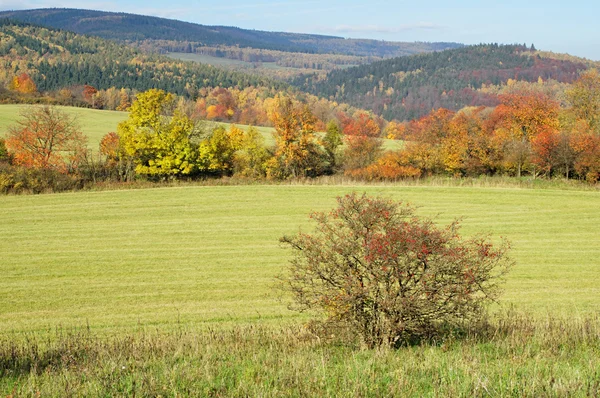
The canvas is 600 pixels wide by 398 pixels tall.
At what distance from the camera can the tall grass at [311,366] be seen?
232 inches

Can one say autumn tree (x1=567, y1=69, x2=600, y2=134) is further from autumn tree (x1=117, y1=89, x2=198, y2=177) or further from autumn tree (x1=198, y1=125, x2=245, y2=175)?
autumn tree (x1=117, y1=89, x2=198, y2=177)

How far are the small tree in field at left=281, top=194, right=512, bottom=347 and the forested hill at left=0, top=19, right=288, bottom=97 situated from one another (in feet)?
402

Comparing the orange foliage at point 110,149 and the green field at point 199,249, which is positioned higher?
the orange foliage at point 110,149

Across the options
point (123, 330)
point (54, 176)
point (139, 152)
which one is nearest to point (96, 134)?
point (139, 152)

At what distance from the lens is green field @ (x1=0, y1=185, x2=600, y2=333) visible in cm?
1770

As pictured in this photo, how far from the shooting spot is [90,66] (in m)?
138

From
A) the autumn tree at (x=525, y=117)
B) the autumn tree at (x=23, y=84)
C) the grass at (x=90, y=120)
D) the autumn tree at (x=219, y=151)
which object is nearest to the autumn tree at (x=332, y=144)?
the autumn tree at (x=219, y=151)

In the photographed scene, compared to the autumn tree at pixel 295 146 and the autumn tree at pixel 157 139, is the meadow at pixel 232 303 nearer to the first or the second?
the autumn tree at pixel 157 139

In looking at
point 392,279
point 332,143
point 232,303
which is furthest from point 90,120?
point 392,279

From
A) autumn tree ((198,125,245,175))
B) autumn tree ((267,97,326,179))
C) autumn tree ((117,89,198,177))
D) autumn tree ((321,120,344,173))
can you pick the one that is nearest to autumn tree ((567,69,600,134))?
autumn tree ((321,120,344,173))

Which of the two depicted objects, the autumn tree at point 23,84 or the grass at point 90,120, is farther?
the autumn tree at point 23,84

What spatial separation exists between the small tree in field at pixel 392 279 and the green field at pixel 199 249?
512 cm

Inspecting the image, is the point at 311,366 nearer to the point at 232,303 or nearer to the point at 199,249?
the point at 232,303

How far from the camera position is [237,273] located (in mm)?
23062
